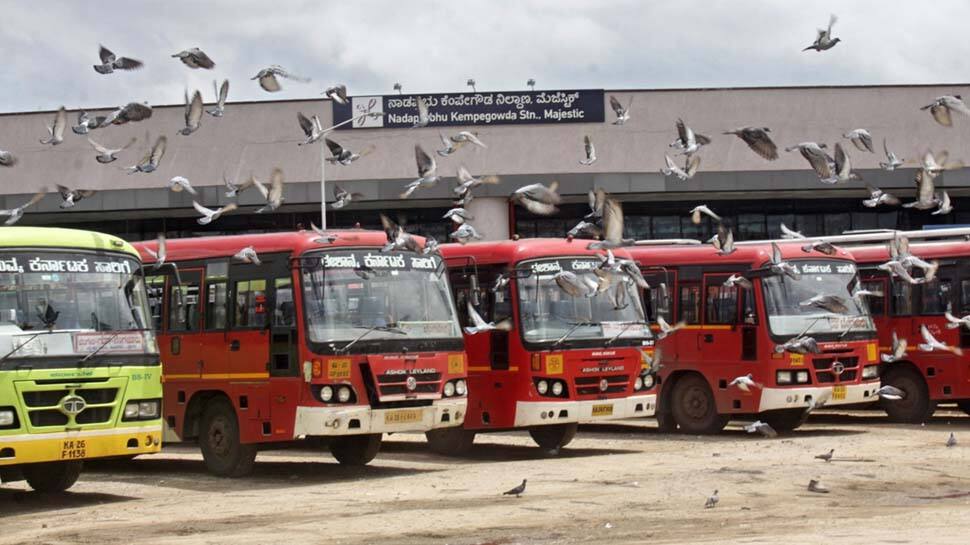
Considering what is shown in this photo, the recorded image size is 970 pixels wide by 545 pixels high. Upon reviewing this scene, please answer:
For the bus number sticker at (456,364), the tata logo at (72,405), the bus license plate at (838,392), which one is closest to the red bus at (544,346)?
the bus number sticker at (456,364)

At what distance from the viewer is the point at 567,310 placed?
21.6 metres

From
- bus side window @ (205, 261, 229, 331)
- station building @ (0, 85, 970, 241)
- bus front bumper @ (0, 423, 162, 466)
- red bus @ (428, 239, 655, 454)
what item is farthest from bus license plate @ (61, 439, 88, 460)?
station building @ (0, 85, 970, 241)

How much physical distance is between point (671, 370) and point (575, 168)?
72.4 feet

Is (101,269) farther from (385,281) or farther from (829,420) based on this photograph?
(829,420)

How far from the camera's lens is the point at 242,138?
47562 mm

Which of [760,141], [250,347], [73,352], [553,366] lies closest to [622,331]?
[553,366]

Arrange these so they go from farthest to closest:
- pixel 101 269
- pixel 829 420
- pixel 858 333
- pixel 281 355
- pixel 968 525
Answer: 1. pixel 829 420
2. pixel 858 333
3. pixel 281 355
4. pixel 101 269
5. pixel 968 525

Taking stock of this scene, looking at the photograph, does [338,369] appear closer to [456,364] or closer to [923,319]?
[456,364]

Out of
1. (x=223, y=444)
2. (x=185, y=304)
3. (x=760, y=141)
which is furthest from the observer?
(x=185, y=304)

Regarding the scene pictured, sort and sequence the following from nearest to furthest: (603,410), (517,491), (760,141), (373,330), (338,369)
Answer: (517,491), (338,369), (760,141), (373,330), (603,410)

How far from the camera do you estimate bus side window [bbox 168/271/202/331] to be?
20.1m

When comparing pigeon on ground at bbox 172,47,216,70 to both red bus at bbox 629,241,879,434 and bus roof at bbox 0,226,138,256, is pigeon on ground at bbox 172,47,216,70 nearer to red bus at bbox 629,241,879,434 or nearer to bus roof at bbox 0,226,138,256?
bus roof at bbox 0,226,138,256

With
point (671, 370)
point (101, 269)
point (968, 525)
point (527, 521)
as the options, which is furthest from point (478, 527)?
point (671, 370)

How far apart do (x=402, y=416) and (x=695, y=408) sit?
25.0ft
